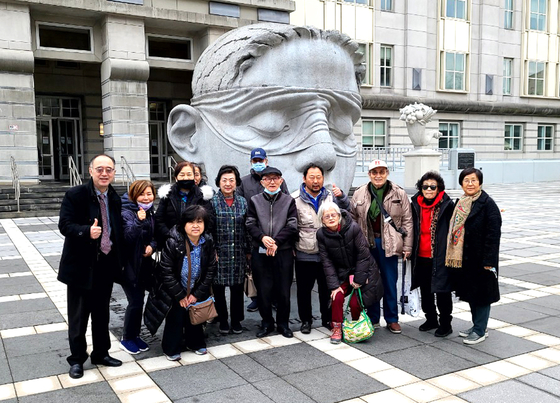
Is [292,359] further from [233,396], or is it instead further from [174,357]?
[174,357]

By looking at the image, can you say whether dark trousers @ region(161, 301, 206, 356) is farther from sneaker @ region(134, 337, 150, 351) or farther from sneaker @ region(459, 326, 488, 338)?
sneaker @ region(459, 326, 488, 338)

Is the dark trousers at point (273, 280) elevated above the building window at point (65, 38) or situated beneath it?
situated beneath

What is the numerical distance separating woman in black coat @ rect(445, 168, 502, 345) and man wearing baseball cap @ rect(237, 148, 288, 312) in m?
1.53

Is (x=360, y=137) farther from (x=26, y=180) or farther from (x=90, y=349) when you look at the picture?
(x=90, y=349)

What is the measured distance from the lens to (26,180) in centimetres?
1616

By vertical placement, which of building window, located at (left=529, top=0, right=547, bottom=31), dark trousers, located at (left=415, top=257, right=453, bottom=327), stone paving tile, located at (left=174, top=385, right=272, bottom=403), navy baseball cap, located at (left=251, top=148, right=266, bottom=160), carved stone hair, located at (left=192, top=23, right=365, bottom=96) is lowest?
stone paving tile, located at (left=174, top=385, right=272, bottom=403)

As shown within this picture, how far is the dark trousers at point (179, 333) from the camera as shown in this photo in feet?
13.5

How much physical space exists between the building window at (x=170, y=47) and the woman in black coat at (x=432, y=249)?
15.5 metres

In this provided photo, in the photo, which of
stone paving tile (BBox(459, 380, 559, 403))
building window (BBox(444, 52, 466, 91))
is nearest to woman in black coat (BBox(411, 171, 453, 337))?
stone paving tile (BBox(459, 380, 559, 403))

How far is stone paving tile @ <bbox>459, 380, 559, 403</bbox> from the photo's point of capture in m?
3.39

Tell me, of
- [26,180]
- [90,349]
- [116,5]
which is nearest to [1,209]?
[26,180]

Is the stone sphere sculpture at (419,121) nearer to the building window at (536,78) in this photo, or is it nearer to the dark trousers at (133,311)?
the building window at (536,78)

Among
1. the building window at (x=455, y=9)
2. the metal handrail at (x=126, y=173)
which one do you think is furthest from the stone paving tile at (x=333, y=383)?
the building window at (x=455, y=9)

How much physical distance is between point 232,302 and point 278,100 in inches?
72.6
